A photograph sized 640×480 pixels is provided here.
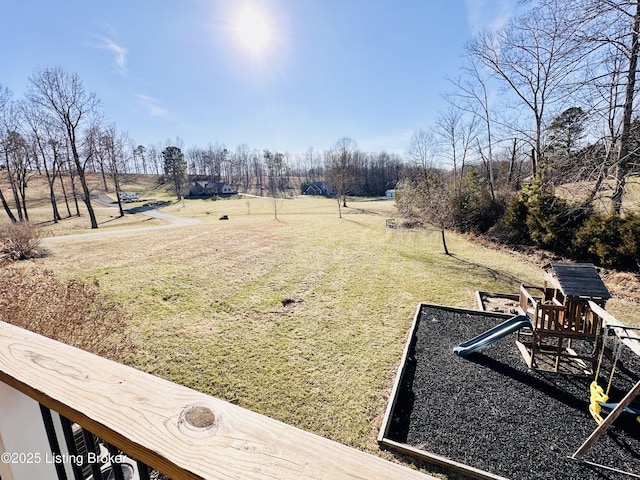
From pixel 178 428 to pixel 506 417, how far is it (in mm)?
5113

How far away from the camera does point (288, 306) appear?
820 centimetres

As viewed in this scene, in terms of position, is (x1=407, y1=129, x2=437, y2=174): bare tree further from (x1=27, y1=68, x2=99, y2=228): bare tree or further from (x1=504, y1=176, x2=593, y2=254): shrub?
(x1=27, y1=68, x2=99, y2=228): bare tree

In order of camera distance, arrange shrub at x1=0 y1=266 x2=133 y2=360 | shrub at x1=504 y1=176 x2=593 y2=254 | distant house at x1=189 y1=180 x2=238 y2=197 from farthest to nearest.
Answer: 1. distant house at x1=189 y1=180 x2=238 y2=197
2. shrub at x1=504 y1=176 x2=593 y2=254
3. shrub at x1=0 y1=266 x2=133 y2=360

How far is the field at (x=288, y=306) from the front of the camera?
488 cm

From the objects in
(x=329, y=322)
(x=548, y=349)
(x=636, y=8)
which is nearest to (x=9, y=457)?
(x=329, y=322)

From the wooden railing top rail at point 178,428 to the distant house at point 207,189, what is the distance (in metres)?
55.5

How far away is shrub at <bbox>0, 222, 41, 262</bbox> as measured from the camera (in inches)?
397

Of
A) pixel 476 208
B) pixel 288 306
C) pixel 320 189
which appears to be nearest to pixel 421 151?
pixel 476 208

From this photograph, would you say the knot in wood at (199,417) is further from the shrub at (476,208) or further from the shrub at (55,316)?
the shrub at (476,208)

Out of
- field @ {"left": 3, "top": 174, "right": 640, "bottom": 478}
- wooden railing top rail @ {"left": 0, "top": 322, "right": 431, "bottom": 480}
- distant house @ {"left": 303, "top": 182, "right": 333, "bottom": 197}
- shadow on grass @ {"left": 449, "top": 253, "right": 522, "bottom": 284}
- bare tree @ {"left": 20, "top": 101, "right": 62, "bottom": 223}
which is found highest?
bare tree @ {"left": 20, "top": 101, "right": 62, "bottom": 223}

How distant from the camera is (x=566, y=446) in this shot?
3730 millimetres

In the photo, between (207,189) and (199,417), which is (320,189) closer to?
(207,189)

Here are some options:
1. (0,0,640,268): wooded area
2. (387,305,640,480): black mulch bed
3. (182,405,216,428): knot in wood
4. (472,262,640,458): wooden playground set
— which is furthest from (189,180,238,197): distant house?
(182,405,216,428): knot in wood

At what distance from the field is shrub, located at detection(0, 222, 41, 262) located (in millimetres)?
558
